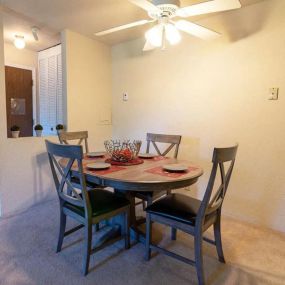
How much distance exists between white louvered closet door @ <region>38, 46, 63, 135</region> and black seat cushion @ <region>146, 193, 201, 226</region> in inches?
93.2

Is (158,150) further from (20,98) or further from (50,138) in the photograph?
(20,98)

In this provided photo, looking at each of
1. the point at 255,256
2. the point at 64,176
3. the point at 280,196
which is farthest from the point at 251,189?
the point at 64,176

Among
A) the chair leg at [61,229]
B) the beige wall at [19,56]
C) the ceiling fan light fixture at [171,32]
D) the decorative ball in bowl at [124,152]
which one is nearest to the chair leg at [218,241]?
the decorative ball in bowl at [124,152]

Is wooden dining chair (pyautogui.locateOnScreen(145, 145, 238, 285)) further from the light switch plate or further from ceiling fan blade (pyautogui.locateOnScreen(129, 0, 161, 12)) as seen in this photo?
ceiling fan blade (pyautogui.locateOnScreen(129, 0, 161, 12))

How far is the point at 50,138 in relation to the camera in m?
2.92

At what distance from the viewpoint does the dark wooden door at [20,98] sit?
367cm

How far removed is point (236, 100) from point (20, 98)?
3.33 m

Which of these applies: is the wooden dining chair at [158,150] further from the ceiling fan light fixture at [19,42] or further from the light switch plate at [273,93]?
the ceiling fan light fixture at [19,42]

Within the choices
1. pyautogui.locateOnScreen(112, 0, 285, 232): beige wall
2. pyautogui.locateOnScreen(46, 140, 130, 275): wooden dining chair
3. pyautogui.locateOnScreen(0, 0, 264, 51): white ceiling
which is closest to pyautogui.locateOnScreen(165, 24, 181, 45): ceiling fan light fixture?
pyautogui.locateOnScreen(0, 0, 264, 51): white ceiling

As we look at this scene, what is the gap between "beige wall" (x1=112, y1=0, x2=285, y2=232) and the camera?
7.49ft

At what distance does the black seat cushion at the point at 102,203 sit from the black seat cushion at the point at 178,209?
25 centimetres

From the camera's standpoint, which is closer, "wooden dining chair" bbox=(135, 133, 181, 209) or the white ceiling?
"wooden dining chair" bbox=(135, 133, 181, 209)

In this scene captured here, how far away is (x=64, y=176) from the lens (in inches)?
67.4

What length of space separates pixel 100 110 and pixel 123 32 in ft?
3.80
